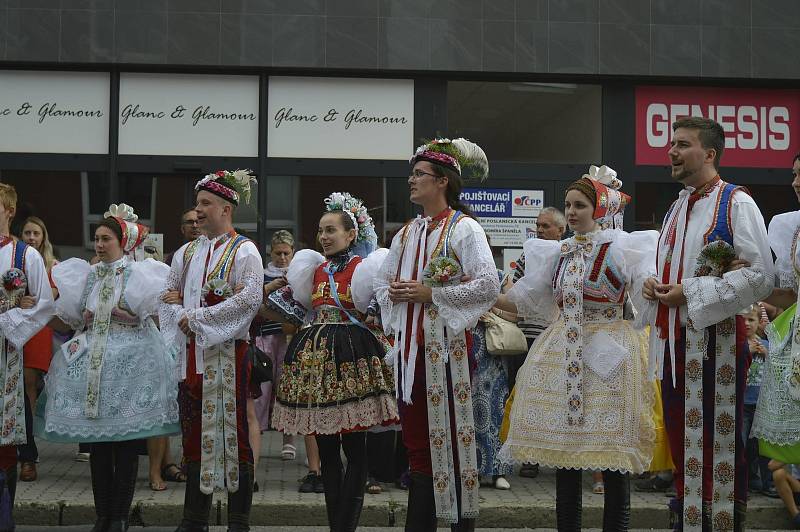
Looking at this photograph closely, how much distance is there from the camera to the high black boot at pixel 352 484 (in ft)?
22.2

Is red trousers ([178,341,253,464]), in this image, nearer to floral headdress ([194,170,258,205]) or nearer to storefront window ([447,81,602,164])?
floral headdress ([194,170,258,205])

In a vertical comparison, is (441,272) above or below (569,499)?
above

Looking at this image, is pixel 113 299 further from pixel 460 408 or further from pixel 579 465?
pixel 579 465

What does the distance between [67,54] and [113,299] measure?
5.42 metres

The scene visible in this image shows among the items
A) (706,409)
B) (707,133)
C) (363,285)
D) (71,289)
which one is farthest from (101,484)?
(707,133)

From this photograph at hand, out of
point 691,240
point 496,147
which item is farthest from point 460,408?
point 496,147

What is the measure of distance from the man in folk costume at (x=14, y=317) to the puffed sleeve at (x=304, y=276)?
176cm

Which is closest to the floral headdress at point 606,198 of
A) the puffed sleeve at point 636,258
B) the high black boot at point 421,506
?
the puffed sleeve at point 636,258

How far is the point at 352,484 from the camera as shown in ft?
22.4

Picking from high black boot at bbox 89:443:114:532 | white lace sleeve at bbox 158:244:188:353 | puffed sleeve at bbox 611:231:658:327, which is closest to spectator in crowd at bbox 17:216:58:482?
high black boot at bbox 89:443:114:532

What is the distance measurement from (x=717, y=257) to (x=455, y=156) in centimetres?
169

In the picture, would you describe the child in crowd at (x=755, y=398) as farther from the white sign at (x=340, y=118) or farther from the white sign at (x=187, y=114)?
the white sign at (x=187, y=114)

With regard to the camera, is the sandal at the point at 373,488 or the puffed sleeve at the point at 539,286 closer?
Answer: the puffed sleeve at the point at 539,286

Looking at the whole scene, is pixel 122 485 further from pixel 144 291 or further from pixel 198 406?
pixel 144 291
